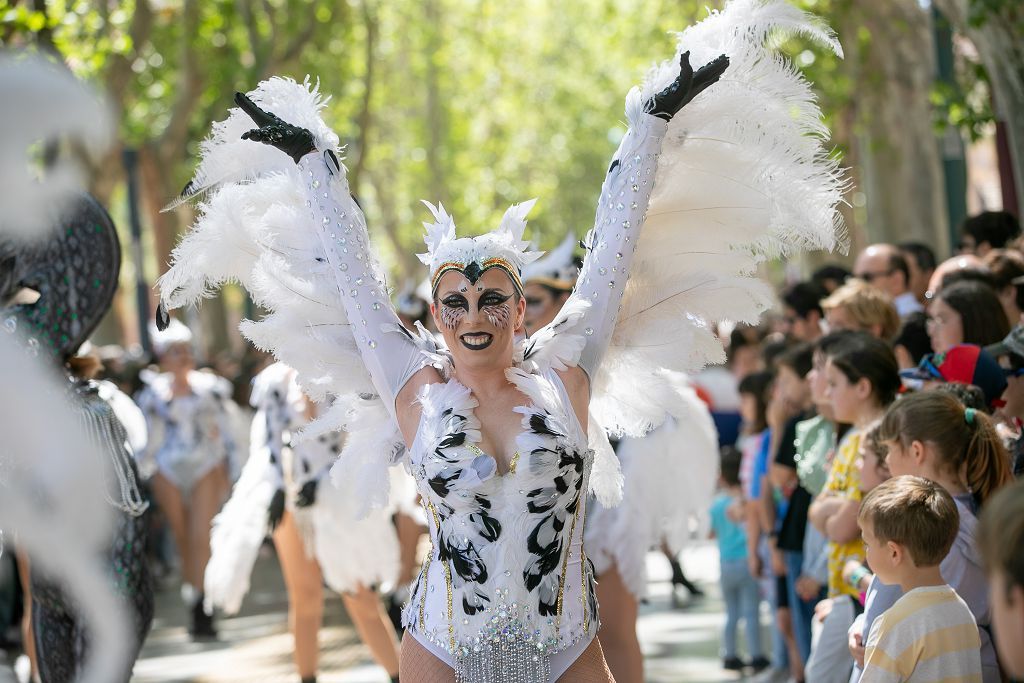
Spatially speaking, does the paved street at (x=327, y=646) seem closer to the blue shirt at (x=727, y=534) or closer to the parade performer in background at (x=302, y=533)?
the blue shirt at (x=727, y=534)

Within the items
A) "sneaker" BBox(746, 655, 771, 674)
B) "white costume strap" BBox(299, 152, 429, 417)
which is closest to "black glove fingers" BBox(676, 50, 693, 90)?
"white costume strap" BBox(299, 152, 429, 417)

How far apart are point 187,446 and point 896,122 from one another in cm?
750

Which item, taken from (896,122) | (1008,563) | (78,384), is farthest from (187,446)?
(1008,563)

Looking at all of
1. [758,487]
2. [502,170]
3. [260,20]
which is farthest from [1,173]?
[502,170]

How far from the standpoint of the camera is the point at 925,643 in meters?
3.75

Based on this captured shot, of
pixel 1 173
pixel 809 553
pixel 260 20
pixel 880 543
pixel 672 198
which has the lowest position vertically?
pixel 809 553

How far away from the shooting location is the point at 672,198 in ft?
14.3

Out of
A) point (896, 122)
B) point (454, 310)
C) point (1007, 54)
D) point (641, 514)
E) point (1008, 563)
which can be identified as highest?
point (896, 122)

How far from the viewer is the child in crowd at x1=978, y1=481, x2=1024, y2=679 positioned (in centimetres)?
223

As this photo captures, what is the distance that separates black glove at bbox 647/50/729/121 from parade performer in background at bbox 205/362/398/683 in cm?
322

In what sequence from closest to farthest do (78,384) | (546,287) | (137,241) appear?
1. (78,384)
2. (546,287)
3. (137,241)

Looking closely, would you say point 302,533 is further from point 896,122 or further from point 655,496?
point 896,122

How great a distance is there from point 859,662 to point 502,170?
1332 inches

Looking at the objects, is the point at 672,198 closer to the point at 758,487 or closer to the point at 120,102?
the point at 758,487
